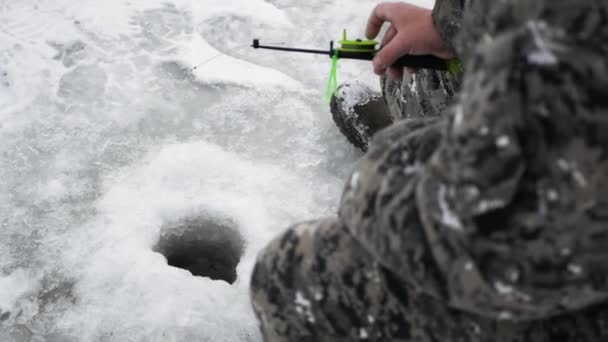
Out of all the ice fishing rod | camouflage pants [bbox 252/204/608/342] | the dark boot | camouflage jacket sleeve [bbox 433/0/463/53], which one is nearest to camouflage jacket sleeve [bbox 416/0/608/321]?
camouflage pants [bbox 252/204/608/342]

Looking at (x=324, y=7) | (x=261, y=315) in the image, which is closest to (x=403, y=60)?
(x=261, y=315)

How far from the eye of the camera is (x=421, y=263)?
88cm

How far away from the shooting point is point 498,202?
766 mm

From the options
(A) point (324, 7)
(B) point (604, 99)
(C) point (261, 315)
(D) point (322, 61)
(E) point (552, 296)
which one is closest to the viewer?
(B) point (604, 99)

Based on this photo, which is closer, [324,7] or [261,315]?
[261,315]

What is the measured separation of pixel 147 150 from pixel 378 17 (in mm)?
1158

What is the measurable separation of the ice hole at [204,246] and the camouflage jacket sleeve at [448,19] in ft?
3.49

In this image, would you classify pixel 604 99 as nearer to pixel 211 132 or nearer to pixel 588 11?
pixel 588 11

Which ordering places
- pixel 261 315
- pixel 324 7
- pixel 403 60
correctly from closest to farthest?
pixel 261 315 < pixel 403 60 < pixel 324 7

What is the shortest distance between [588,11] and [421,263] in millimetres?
416

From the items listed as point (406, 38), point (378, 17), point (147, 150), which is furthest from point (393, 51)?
point (147, 150)

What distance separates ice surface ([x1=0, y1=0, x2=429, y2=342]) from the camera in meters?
1.92

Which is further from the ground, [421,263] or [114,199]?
[421,263]

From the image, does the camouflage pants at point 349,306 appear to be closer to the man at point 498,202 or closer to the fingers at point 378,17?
the man at point 498,202
